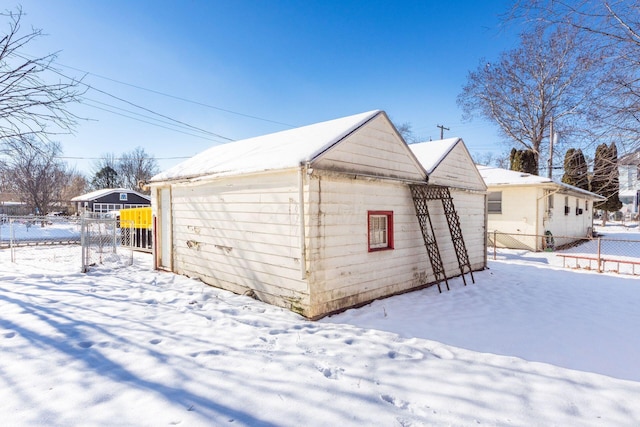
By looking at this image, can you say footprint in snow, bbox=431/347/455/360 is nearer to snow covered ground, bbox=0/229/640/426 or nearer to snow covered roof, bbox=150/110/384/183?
A: snow covered ground, bbox=0/229/640/426

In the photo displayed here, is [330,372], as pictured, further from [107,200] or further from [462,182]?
[107,200]

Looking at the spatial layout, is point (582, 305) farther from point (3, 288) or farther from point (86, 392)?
point (3, 288)

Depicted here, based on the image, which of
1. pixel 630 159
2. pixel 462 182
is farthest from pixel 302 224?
pixel 462 182

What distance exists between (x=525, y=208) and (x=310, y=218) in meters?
13.5

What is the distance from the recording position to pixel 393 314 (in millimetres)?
5641

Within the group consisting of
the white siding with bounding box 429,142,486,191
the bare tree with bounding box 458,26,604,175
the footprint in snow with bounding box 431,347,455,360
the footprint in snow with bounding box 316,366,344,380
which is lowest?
the footprint in snow with bounding box 431,347,455,360

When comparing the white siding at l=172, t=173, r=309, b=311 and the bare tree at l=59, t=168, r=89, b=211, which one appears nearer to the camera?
the white siding at l=172, t=173, r=309, b=311

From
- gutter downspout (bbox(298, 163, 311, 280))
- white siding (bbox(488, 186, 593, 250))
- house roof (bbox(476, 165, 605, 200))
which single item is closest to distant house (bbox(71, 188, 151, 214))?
house roof (bbox(476, 165, 605, 200))

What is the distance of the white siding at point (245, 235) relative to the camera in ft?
17.9

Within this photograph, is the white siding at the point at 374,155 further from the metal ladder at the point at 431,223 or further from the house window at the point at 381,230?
the house window at the point at 381,230

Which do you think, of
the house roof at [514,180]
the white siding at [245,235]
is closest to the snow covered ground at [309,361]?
the white siding at [245,235]

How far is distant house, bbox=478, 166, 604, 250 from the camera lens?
46.9 feet

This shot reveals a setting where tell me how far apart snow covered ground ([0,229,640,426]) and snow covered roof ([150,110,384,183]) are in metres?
2.60

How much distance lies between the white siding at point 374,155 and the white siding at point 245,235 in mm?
852
